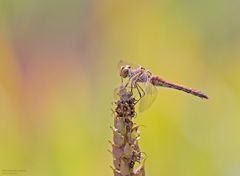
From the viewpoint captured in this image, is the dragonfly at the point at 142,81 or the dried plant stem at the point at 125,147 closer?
the dried plant stem at the point at 125,147

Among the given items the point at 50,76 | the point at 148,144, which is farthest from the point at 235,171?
the point at 50,76

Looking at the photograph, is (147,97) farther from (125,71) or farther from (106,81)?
(106,81)

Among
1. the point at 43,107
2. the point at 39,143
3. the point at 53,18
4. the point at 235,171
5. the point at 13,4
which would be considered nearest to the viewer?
the point at 235,171

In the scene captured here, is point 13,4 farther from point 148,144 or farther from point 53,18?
point 148,144

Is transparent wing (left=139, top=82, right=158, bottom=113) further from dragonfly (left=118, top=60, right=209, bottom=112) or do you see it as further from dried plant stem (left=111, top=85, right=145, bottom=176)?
dried plant stem (left=111, top=85, right=145, bottom=176)

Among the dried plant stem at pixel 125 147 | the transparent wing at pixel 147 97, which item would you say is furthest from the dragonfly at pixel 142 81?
the dried plant stem at pixel 125 147

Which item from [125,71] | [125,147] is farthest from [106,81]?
[125,147]

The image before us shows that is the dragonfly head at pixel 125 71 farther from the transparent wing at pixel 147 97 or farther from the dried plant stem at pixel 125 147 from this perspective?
the dried plant stem at pixel 125 147
